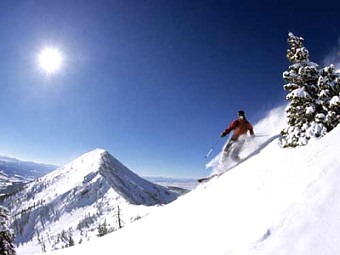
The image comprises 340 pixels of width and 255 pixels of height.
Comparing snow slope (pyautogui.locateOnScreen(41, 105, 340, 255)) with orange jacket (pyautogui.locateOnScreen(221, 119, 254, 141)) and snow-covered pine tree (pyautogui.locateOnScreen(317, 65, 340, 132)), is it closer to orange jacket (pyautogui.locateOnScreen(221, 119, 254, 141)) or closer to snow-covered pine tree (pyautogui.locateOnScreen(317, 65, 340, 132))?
snow-covered pine tree (pyautogui.locateOnScreen(317, 65, 340, 132))

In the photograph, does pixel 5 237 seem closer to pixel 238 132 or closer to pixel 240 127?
pixel 238 132

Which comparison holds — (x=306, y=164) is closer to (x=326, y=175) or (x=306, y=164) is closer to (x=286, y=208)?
(x=326, y=175)

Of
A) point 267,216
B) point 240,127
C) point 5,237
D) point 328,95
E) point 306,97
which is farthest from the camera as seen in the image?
point 5,237

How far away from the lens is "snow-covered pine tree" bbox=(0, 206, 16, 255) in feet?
67.6

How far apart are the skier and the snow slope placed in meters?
6.03

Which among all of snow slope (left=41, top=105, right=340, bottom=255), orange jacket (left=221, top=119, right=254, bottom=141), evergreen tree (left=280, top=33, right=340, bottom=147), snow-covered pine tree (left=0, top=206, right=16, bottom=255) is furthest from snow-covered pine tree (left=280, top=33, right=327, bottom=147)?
snow-covered pine tree (left=0, top=206, right=16, bottom=255)

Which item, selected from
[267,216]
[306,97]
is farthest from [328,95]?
[267,216]

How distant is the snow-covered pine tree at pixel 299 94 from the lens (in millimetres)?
18016

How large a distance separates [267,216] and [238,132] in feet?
38.6

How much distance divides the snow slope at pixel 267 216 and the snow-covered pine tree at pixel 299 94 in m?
4.71

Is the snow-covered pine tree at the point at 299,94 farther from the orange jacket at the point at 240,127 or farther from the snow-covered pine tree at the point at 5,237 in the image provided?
the snow-covered pine tree at the point at 5,237

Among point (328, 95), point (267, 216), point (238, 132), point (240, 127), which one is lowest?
point (267, 216)

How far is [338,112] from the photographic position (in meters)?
16.6

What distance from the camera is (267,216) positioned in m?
9.12
